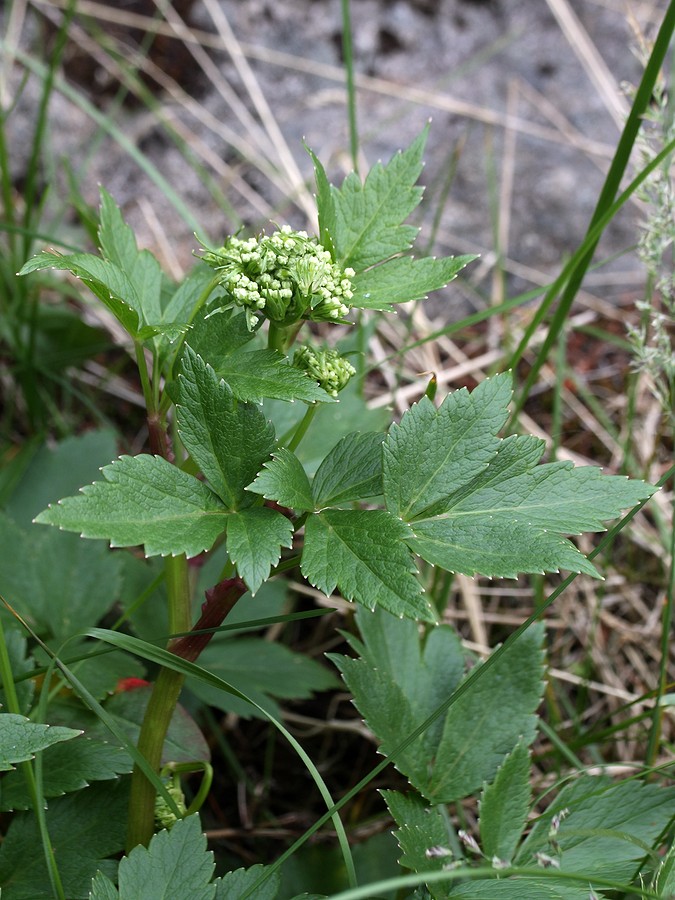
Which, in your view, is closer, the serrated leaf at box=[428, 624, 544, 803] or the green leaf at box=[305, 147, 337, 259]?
the green leaf at box=[305, 147, 337, 259]

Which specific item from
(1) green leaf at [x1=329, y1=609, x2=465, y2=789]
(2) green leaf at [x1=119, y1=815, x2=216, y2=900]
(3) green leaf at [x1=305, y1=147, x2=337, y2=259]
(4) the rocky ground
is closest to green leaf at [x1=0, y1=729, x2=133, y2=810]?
(2) green leaf at [x1=119, y1=815, x2=216, y2=900]

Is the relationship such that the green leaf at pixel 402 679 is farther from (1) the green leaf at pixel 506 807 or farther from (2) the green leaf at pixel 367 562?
(2) the green leaf at pixel 367 562

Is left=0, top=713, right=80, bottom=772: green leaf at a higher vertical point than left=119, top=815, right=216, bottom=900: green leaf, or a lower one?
higher

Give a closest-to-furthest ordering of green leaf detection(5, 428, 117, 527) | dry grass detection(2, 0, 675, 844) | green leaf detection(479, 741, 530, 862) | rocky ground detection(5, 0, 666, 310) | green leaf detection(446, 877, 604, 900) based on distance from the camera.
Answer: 1. green leaf detection(446, 877, 604, 900)
2. green leaf detection(479, 741, 530, 862)
3. green leaf detection(5, 428, 117, 527)
4. dry grass detection(2, 0, 675, 844)
5. rocky ground detection(5, 0, 666, 310)

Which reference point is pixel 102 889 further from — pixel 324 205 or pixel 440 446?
pixel 324 205

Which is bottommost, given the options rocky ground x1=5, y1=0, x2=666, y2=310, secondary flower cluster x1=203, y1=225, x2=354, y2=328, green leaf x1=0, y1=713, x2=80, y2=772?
green leaf x1=0, y1=713, x2=80, y2=772

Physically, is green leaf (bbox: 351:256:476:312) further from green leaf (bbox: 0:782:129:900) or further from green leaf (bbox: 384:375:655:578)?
green leaf (bbox: 0:782:129:900)

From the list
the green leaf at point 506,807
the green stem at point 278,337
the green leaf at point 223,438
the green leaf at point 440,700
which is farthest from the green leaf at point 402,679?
the green stem at point 278,337
